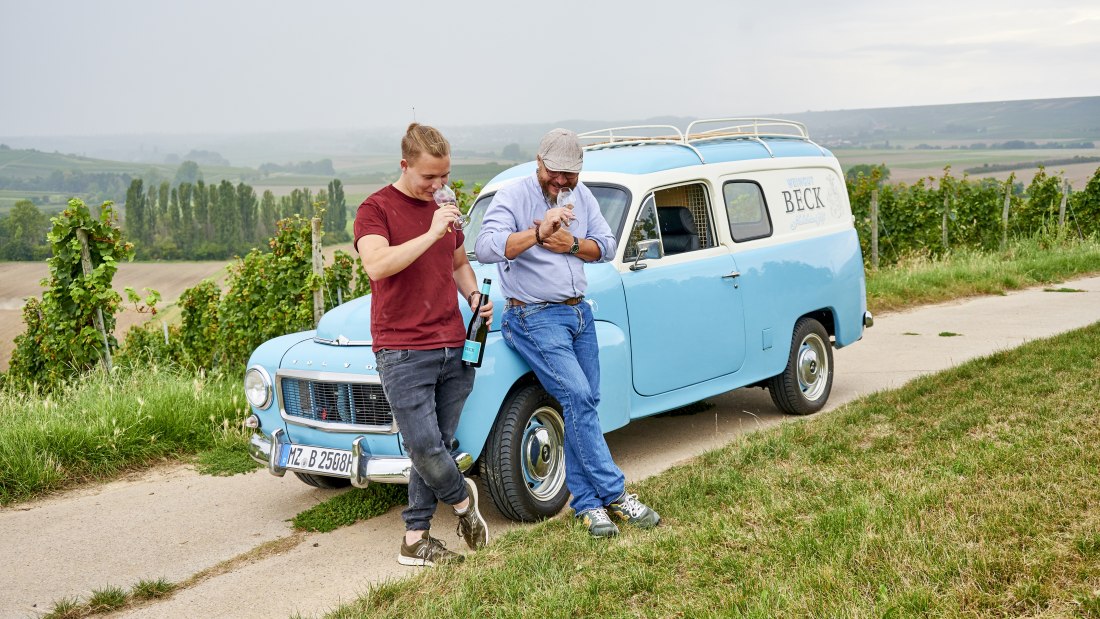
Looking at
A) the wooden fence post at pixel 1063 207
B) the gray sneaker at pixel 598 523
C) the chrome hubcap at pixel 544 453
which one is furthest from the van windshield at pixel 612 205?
the wooden fence post at pixel 1063 207

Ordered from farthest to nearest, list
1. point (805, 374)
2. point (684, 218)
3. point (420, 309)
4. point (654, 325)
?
point (805, 374) < point (684, 218) < point (654, 325) < point (420, 309)

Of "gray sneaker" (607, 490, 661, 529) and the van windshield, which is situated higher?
the van windshield

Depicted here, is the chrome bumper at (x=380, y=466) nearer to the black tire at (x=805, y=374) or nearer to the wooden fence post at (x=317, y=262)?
the black tire at (x=805, y=374)

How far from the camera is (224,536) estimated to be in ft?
18.3

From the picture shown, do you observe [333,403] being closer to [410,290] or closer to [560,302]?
[410,290]

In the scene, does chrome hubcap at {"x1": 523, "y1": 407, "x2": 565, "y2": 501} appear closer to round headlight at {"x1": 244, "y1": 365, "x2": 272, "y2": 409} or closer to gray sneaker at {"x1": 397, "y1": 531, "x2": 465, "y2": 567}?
gray sneaker at {"x1": 397, "y1": 531, "x2": 465, "y2": 567}

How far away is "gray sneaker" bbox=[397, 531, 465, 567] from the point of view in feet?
15.6

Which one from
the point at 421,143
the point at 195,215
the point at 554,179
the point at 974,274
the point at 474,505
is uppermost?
the point at 421,143

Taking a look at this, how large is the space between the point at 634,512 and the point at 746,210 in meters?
2.97

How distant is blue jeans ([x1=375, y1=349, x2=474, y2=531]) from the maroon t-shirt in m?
0.07

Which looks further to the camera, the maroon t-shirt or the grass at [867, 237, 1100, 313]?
the grass at [867, 237, 1100, 313]

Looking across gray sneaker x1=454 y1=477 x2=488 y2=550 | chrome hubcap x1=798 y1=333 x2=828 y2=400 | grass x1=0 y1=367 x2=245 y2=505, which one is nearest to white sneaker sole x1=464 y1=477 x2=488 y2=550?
gray sneaker x1=454 y1=477 x2=488 y2=550

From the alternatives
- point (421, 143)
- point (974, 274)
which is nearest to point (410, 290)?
point (421, 143)

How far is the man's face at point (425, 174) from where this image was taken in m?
4.39
